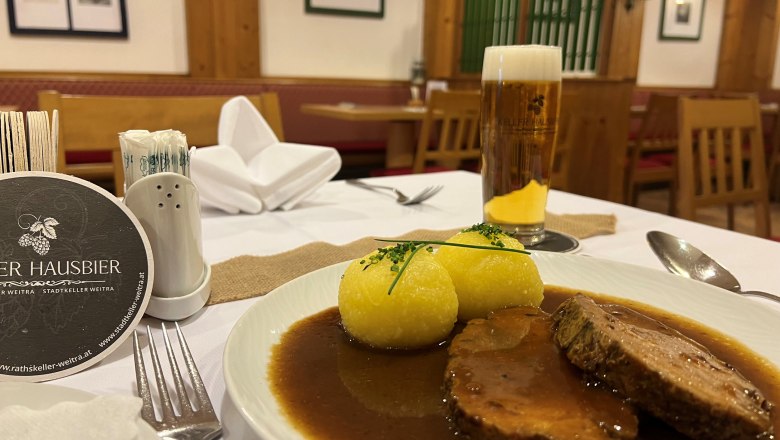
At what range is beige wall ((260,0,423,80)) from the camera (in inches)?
204

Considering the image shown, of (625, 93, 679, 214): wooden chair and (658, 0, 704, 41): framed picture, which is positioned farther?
(658, 0, 704, 41): framed picture

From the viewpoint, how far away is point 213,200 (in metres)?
1.41

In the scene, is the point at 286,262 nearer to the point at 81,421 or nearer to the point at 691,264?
the point at 81,421

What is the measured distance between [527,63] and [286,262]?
62 centimetres

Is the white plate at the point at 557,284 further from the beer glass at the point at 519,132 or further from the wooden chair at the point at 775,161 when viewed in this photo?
the wooden chair at the point at 775,161

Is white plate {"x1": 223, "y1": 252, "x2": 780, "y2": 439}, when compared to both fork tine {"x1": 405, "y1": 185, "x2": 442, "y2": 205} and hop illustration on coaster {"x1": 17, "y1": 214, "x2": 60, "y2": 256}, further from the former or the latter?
fork tine {"x1": 405, "y1": 185, "x2": 442, "y2": 205}

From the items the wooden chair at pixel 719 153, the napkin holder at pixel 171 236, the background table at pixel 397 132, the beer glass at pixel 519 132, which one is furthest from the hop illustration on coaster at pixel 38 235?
the background table at pixel 397 132

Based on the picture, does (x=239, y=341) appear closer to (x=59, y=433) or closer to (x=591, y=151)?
(x=59, y=433)

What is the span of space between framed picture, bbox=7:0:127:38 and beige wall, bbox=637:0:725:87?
5732 mm

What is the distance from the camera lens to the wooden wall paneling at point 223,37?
15.5 ft

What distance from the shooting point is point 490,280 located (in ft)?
2.28

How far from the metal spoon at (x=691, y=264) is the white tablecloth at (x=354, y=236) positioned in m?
0.05

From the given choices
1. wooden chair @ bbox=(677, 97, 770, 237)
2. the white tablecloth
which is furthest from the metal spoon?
wooden chair @ bbox=(677, 97, 770, 237)

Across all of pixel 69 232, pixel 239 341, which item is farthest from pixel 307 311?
pixel 69 232
